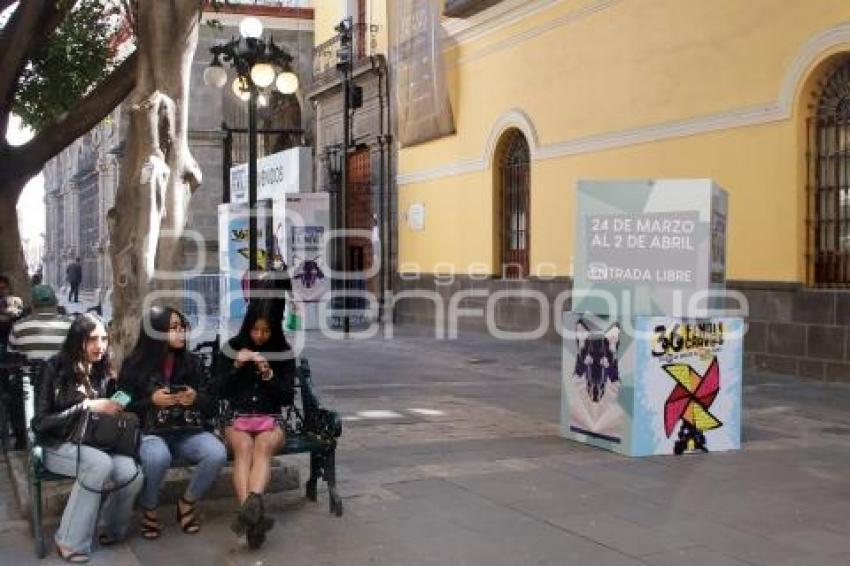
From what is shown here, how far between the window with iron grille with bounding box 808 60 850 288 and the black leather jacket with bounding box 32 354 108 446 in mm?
9746

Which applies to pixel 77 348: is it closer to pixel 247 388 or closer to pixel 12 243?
pixel 247 388

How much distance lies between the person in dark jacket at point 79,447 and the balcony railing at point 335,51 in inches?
793

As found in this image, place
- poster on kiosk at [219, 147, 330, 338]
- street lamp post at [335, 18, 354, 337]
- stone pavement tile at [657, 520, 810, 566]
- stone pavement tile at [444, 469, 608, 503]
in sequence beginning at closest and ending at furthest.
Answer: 1. stone pavement tile at [657, 520, 810, 566]
2. stone pavement tile at [444, 469, 608, 503]
3. poster on kiosk at [219, 147, 330, 338]
4. street lamp post at [335, 18, 354, 337]

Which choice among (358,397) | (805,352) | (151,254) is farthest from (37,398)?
(805,352)

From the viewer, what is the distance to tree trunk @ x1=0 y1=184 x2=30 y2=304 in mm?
10922

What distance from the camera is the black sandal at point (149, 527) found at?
18.4 feet

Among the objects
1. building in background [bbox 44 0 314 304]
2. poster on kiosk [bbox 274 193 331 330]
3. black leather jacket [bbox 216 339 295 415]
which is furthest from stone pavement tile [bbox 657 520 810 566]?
building in background [bbox 44 0 314 304]

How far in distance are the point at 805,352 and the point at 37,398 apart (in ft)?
32.1

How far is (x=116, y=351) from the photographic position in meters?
7.29

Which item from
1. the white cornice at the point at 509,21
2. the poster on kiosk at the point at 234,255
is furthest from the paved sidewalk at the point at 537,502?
the poster on kiosk at the point at 234,255

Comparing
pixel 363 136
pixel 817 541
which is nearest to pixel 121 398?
pixel 817 541

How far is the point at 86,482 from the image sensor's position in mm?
5211

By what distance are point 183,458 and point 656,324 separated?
3.74m

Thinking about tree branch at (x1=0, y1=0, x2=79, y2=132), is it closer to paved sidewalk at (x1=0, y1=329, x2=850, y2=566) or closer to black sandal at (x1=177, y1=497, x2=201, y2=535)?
paved sidewalk at (x1=0, y1=329, x2=850, y2=566)
